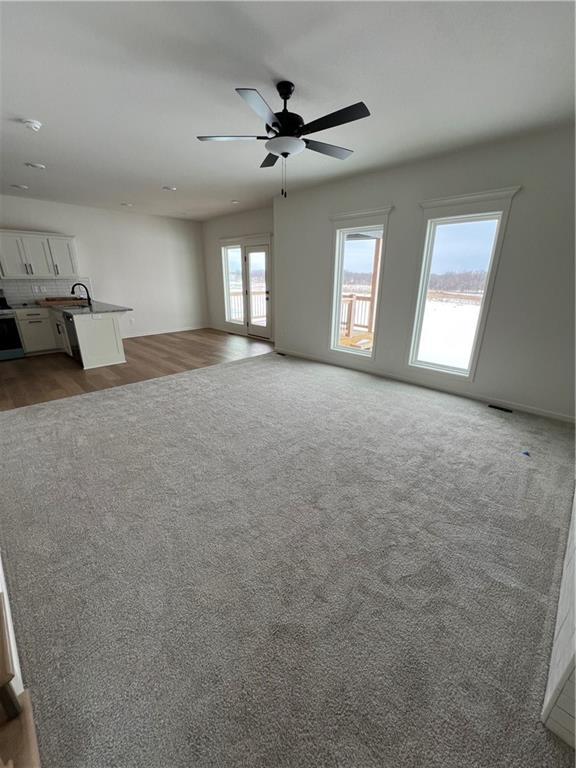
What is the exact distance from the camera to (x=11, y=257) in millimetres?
5125

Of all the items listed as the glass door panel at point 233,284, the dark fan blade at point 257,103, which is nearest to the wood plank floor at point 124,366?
the glass door panel at point 233,284

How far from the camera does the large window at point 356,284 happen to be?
15.5 feet

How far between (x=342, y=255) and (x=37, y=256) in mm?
5293

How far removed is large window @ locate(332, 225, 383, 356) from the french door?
1.79 meters

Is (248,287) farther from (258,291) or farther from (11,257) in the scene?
(11,257)

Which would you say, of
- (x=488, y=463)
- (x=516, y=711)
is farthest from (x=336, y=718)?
(x=488, y=463)

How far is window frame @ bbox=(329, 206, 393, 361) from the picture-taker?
4.13m

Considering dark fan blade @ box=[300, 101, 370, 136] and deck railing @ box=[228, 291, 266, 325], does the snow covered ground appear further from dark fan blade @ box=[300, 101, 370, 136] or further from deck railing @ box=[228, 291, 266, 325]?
deck railing @ box=[228, 291, 266, 325]

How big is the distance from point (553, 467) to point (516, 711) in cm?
200

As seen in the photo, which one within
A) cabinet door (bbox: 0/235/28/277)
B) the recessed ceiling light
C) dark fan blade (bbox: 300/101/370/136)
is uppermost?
the recessed ceiling light

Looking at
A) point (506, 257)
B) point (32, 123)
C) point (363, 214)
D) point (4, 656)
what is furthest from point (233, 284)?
point (4, 656)

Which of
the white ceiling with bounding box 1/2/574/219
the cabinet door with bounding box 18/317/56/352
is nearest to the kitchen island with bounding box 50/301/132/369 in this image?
the cabinet door with bounding box 18/317/56/352

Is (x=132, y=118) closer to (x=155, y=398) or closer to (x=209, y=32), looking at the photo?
(x=209, y=32)

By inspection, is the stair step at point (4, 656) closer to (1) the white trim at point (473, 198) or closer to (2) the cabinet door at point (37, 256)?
(1) the white trim at point (473, 198)
